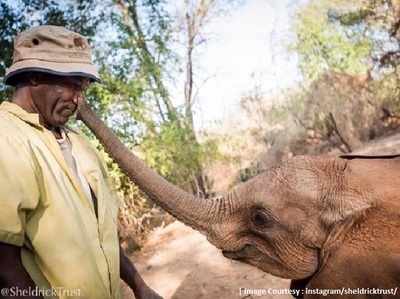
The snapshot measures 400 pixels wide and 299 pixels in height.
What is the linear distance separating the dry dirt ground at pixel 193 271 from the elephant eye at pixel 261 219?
290cm

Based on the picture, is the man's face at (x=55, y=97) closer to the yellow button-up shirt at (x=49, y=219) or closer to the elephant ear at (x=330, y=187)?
the yellow button-up shirt at (x=49, y=219)

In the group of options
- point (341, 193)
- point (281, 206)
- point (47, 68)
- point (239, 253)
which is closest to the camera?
point (47, 68)

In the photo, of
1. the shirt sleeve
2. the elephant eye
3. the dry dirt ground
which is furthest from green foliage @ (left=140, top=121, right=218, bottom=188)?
the shirt sleeve

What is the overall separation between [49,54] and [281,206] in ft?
4.35

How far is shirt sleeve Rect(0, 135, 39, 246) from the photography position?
1.75m

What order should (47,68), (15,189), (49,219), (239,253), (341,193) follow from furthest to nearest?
(239,253) < (341,193) < (47,68) < (49,219) < (15,189)

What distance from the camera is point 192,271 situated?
7.75 meters

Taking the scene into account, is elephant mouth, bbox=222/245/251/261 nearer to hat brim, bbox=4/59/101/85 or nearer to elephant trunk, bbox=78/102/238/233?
elephant trunk, bbox=78/102/238/233

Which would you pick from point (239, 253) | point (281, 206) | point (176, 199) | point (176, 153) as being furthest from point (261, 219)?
point (176, 153)

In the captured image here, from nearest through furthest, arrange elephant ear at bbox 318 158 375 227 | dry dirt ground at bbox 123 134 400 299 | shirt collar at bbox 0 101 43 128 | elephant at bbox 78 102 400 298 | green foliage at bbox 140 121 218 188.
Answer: shirt collar at bbox 0 101 43 128 → elephant at bbox 78 102 400 298 → elephant ear at bbox 318 158 375 227 → dry dirt ground at bbox 123 134 400 299 → green foliage at bbox 140 121 218 188

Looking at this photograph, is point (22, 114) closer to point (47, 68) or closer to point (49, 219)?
point (47, 68)

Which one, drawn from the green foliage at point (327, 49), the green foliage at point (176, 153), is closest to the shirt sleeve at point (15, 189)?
the green foliage at point (176, 153)

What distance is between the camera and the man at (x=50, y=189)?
5.99ft

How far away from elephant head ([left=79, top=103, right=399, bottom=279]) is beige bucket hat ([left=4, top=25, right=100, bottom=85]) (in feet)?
2.79
